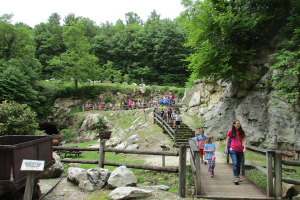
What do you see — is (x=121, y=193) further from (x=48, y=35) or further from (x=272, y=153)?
(x=48, y=35)

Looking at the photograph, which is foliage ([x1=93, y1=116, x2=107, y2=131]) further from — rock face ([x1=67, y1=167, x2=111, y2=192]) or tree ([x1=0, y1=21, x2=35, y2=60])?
rock face ([x1=67, y1=167, x2=111, y2=192])

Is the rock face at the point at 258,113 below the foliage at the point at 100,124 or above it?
above

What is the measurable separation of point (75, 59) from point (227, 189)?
106ft

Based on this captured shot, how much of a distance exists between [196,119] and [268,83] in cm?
779

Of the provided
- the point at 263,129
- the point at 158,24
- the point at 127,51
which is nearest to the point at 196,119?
the point at 263,129

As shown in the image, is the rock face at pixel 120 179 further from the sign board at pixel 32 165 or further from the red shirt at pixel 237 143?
the red shirt at pixel 237 143

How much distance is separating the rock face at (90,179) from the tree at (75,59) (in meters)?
27.4

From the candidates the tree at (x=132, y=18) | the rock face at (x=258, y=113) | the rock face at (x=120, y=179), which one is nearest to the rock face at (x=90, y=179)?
the rock face at (x=120, y=179)

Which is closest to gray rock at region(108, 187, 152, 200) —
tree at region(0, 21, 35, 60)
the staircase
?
the staircase

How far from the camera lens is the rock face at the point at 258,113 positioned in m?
11.2

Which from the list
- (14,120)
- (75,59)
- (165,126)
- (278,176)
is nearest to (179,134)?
(165,126)

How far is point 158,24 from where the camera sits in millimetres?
53188

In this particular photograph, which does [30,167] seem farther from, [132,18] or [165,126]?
[132,18]

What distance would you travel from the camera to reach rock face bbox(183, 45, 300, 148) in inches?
441
